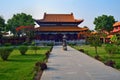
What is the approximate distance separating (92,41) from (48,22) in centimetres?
3823

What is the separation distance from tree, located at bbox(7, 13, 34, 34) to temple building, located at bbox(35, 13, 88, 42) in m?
14.4

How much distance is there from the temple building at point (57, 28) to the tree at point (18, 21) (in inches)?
566

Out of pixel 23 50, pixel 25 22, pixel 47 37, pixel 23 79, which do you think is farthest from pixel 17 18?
pixel 23 79

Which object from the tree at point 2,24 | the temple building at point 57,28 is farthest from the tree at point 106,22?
the tree at point 2,24

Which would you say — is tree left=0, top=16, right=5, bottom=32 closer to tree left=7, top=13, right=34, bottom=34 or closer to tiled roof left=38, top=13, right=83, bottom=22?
tree left=7, top=13, right=34, bottom=34

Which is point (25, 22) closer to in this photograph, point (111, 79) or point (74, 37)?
point (74, 37)

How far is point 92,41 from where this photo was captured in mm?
30516

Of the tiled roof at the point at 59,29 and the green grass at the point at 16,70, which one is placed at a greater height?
the tiled roof at the point at 59,29

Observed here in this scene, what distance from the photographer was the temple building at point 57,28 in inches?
2635

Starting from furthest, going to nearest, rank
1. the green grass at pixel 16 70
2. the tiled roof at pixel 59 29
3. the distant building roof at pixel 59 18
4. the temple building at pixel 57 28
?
the distant building roof at pixel 59 18
the temple building at pixel 57 28
the tiled roof at pixel 59 29
the green grass at pixel 16 70

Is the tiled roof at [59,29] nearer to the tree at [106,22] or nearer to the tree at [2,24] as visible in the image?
the tree at [2,24]

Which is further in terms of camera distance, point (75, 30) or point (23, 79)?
point (75, 30)

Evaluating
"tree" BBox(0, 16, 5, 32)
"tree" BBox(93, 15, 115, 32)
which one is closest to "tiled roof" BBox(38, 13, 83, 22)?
"tree" BBox(0, 16, 5, 32)

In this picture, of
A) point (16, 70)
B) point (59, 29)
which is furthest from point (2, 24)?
point (16, 70)
